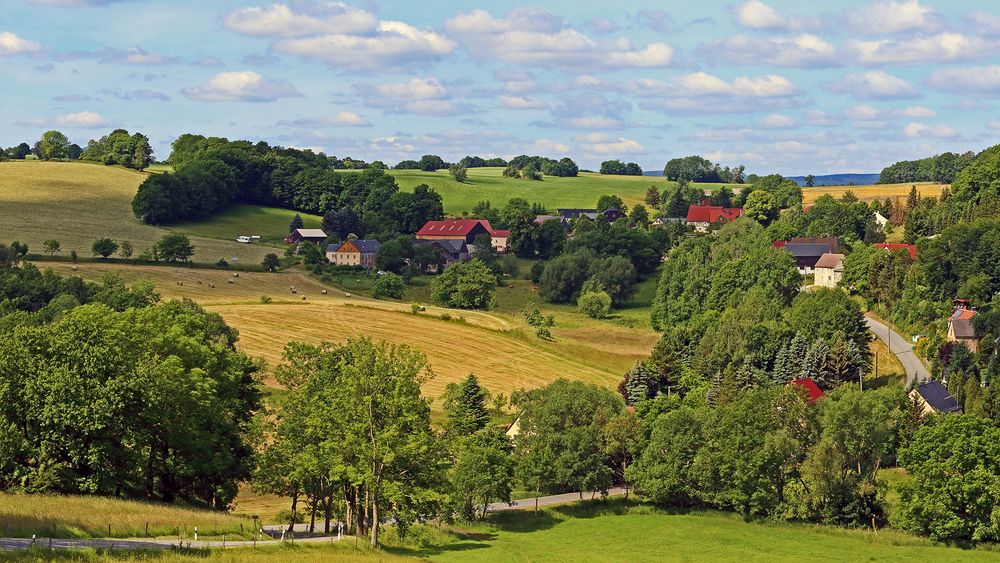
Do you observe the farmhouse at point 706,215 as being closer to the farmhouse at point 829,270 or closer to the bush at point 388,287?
the farmhouse at point 829,270

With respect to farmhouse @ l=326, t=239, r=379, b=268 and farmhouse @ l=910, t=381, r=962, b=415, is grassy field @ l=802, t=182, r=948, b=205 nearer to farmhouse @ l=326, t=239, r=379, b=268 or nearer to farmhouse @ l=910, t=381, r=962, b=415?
farmhouse @ l=326, t=239, r=379, b=268

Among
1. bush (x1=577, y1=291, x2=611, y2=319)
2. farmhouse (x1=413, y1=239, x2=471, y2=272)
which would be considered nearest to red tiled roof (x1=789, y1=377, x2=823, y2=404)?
bush (x1=577, y1=291, x2=611, y2=319)

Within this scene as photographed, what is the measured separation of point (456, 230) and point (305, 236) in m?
24.9

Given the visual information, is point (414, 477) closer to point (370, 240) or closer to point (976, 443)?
point (976, 443)

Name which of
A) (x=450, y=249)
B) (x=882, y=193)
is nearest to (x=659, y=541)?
(x=450, y=249)

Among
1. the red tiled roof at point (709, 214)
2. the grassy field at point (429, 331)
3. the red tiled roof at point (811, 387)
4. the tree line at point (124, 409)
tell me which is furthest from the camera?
the red tiled roof at point (709, 214)

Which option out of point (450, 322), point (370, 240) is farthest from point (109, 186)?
point (450, 322)

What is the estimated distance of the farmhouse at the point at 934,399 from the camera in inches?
3408

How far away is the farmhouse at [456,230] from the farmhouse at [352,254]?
982 inches

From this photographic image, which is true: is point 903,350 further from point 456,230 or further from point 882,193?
point 456,230

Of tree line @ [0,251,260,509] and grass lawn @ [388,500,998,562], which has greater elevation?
tree line @ [0,251,260,509]

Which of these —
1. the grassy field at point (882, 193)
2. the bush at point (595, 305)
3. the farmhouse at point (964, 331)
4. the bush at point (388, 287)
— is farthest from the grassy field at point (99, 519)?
the grassy field at point (882, 193)

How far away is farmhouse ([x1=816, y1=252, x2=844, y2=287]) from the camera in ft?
449

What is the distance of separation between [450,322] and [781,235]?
60762mm
